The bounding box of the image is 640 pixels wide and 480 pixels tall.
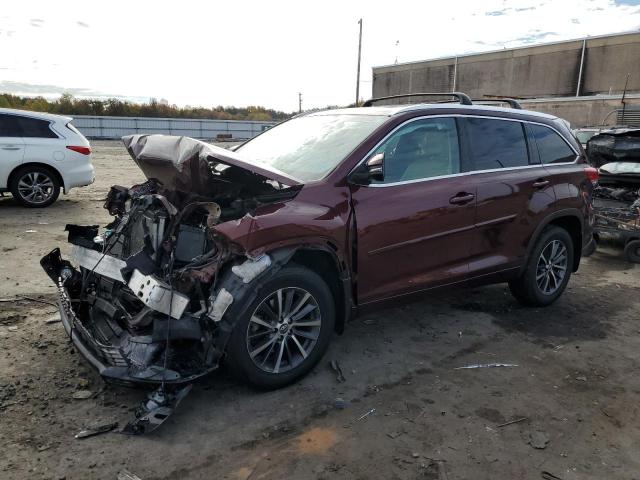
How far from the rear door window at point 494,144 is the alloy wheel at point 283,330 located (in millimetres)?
1894

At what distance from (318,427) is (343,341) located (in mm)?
1236

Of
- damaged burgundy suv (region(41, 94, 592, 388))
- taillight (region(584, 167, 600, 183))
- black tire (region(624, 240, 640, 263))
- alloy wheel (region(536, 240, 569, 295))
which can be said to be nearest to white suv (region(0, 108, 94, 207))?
damaged burgundy suv (region(41, 94, 592, 388))

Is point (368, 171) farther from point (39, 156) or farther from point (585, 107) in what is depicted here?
point (585, 107)

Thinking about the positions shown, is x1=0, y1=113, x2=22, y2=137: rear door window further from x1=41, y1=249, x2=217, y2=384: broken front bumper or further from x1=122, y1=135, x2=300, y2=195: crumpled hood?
x1=41, y1=249, x2=217, y2=384: broken front bumper

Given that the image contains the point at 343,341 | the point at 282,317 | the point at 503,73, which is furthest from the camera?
the point at 503,73

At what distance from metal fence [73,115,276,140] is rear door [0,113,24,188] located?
31207mm

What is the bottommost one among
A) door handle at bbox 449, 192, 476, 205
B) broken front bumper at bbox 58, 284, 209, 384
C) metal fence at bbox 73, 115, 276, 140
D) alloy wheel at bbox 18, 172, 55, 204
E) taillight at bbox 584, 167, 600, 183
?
broken front bumper at bbox 58, 284, 209, 384

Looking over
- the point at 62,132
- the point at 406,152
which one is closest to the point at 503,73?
the point at 62,132

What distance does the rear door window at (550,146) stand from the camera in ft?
16.2

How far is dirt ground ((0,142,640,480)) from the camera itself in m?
2.73

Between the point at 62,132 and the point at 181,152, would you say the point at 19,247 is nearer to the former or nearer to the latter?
the point at 62,132

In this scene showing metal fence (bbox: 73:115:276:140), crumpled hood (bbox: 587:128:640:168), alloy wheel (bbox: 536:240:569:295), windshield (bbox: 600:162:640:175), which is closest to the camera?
alloy wheel (bbox: 536:240:569:295)

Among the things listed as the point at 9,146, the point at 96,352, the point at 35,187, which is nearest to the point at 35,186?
the point at 35,187

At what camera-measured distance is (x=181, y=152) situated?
335 cm
